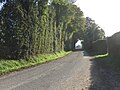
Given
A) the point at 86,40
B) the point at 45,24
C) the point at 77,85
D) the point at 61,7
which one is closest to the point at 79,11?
the point at 86,40

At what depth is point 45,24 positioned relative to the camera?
4141 centimetres

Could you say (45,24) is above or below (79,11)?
below

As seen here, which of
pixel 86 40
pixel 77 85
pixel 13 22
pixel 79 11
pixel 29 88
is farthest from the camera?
pixel 86 40

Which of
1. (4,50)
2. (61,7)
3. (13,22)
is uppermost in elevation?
(61,7)

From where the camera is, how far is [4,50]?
88.1 feet

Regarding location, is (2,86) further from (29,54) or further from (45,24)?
(45,24)

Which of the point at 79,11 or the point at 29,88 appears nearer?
the point at 29,88

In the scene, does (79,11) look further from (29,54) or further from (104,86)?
(104,86)

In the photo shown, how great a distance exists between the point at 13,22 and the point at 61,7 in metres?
39.1

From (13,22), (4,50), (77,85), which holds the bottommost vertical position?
(77,85)

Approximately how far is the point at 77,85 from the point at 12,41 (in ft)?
48.2

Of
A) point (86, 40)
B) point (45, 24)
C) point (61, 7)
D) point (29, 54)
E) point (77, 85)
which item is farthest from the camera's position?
point (86, 40)

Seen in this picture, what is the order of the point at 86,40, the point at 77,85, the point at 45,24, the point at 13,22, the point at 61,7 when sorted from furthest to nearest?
1. the point at 86,40
2. the point at 61,7
3. the point at 45,24
4. the point at 13,22
5. the point at 77,85

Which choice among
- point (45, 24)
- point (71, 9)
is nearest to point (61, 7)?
point (71, 9)
